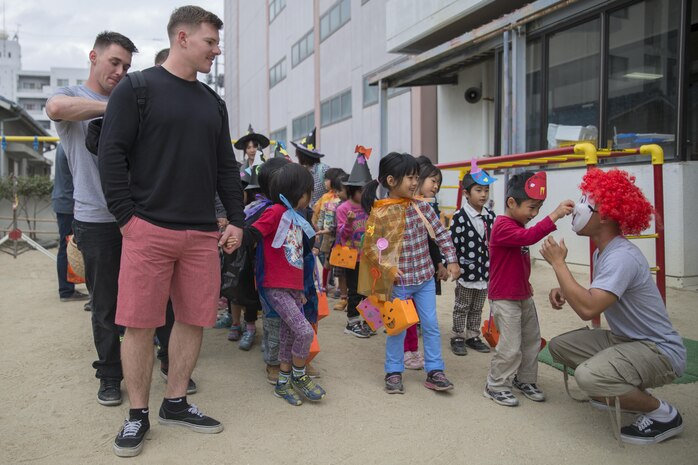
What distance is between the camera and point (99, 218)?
11.1ft

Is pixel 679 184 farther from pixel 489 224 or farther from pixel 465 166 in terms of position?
pixel 489 224

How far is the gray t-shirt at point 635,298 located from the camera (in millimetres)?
2963

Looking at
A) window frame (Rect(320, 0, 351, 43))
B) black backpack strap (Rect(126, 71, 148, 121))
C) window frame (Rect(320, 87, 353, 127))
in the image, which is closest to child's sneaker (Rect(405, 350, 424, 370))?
black backpack strap (Rect(126, 71, 148, 121))

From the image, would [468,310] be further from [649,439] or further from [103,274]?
[103,274]

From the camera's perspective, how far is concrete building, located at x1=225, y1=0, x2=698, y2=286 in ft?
22.5

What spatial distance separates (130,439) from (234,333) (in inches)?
89.1

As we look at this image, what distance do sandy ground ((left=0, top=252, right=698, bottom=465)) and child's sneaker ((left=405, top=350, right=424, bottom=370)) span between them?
0.53 ft

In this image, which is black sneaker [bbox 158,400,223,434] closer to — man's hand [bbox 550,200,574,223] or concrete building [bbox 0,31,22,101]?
man's hand [bbox 550,200,574,223]

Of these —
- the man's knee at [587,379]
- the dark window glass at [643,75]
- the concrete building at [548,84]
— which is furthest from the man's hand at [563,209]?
the dark window glass at [643,75]

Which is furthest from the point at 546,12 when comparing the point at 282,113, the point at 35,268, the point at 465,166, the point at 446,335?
the point at 282,113

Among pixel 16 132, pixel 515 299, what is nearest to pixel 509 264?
pixel 515 299

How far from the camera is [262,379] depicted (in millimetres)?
4051

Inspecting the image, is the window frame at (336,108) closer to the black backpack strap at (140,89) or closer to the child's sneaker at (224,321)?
the child's sneaker at (224,321)

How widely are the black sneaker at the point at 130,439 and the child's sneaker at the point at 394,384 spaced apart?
1545 millimetres
